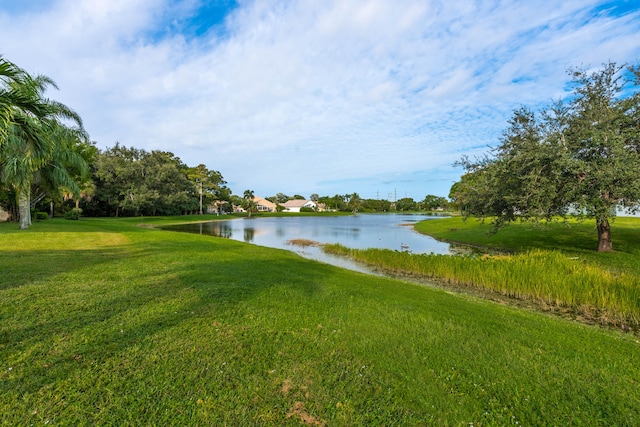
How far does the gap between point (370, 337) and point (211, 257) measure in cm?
841

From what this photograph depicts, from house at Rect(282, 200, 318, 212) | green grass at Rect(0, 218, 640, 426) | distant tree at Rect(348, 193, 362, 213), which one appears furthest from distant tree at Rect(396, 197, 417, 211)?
green grass at Rect(0, 218, 640, 426)

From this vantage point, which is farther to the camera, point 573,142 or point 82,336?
point 573,142

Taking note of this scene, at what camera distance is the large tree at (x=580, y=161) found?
36.5 feet

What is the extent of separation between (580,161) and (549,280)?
19.4 feet

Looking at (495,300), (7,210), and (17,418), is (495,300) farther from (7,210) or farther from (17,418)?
(7,210)

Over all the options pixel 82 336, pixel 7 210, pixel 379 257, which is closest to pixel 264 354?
pixel 82 336

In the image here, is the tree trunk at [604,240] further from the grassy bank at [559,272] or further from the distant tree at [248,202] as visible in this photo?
the distant tree at [248,202]

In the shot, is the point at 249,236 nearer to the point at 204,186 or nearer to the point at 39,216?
the point at 39,216

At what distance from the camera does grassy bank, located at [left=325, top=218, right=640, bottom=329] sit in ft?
24.0

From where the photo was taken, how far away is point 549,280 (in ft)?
28.2

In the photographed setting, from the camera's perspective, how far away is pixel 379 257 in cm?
1492

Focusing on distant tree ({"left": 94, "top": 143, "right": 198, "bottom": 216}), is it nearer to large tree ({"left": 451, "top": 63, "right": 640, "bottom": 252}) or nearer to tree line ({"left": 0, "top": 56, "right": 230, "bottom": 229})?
tree line ({"left": 0, "top": 56, "right": 230, "bottom": 229})

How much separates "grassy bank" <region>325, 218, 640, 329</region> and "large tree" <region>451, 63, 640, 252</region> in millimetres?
1400

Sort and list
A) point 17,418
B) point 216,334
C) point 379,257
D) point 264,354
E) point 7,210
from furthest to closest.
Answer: point 7,210, point 379,257, point 216,334, point 264,354, point 17,418
